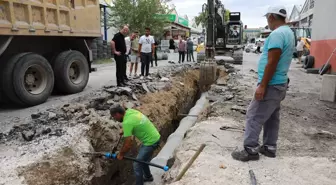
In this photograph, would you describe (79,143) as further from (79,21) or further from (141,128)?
(79,21)

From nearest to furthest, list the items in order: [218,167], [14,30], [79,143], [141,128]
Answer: [218,167]
[141,128]
[79,143]
[14,30]

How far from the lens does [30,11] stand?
233 inches

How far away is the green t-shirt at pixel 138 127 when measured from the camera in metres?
3.99

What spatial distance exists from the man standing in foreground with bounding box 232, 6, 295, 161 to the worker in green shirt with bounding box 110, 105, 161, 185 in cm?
142

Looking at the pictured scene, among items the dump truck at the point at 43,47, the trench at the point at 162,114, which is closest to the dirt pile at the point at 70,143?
the trench at the point at 162,114

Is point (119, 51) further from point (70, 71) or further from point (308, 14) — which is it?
point (308, 14)

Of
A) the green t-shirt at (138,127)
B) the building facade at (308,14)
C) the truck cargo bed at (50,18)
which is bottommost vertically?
the green t-shirt at (138,127)

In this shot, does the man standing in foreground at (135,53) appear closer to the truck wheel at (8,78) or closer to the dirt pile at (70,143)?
the dirt pile at (70,143)

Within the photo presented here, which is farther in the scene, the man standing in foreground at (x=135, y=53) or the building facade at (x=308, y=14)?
the building facade at (x=308, y=14)

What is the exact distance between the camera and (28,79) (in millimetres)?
6305

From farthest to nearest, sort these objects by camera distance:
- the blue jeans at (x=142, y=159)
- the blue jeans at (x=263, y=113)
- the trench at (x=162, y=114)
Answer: the trench at (x=162, y=114)
the blue jeans at (x=142, y=159)
the blue jeans at (x=263, y=113)


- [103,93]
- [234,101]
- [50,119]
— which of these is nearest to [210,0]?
[234,101]

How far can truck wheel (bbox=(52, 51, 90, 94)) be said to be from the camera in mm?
7231

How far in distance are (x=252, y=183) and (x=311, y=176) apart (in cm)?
77
